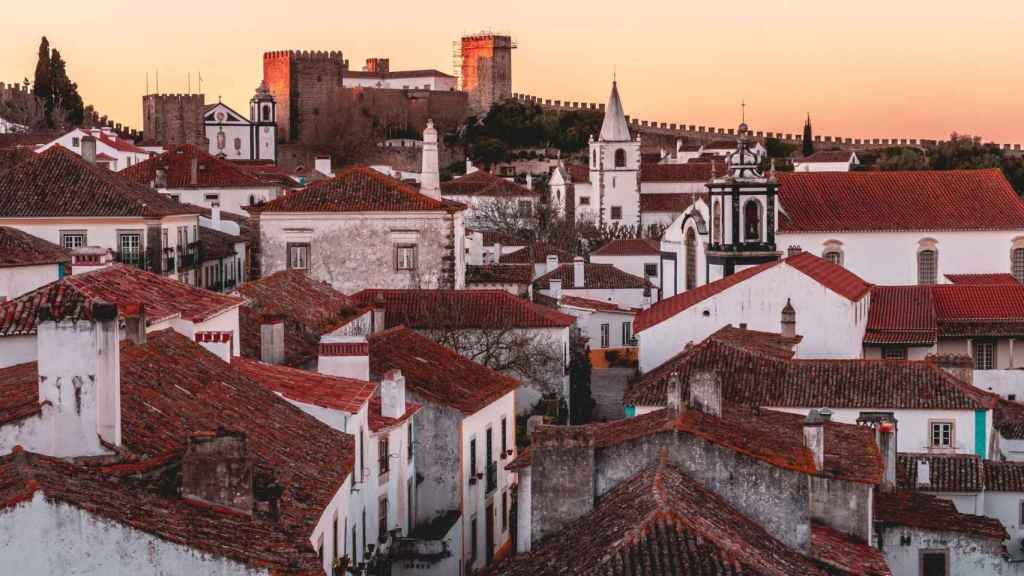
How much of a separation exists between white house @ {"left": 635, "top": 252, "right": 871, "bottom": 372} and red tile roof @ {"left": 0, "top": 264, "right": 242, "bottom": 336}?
20.1 metres

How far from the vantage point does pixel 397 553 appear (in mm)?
22453

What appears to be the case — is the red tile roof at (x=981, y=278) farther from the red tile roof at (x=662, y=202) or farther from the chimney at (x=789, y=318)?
the red tile roof at (x=662, y=202)

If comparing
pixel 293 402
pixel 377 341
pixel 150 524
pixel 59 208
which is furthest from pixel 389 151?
pixel 150 524

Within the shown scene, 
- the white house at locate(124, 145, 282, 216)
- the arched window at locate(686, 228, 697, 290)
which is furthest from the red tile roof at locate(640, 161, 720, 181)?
the arched window at locate(686, 228, 697, 290)

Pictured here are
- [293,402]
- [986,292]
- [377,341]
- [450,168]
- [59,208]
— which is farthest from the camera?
[450,168]

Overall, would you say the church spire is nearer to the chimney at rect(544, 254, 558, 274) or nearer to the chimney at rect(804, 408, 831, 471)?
the chimney at rect(544, 254, 558, 274)

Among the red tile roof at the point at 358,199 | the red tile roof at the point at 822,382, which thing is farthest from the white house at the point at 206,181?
the red tile roof at the point at 822,382

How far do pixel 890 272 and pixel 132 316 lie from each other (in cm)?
4486

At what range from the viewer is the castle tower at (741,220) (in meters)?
54.6

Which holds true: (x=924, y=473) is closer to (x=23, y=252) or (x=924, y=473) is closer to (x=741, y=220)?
(x=23, y=252)

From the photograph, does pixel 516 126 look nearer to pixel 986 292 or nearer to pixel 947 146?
pixel 947 146

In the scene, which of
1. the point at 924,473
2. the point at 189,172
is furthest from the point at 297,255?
the point at 189,172

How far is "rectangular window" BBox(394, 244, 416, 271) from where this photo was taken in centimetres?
4300

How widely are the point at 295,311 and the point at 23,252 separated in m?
4.56
